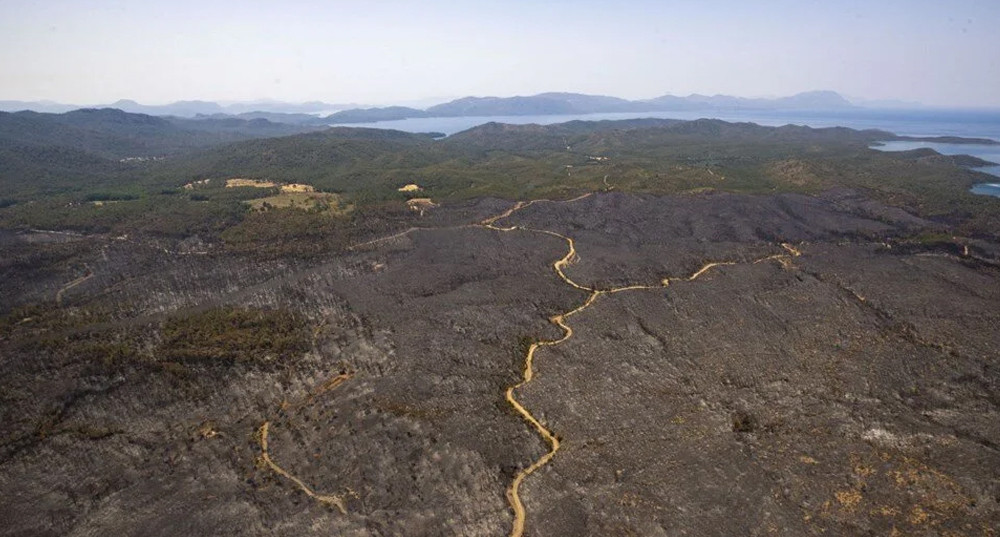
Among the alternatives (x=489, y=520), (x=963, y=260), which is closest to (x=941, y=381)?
(x=963, y=260)

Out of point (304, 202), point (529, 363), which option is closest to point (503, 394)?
point (529, 363)

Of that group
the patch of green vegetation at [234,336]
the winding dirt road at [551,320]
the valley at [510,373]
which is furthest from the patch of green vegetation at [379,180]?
the winding dirt road at [551,320]

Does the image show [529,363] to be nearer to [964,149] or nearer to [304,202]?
[304,202]

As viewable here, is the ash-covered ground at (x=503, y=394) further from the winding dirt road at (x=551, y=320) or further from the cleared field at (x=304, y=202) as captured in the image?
the cleared field at (x=304, y=202)

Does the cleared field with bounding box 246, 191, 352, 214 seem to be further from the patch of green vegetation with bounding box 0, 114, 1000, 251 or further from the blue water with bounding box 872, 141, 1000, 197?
the blue water with bounding box 872, 141, 1000, 197

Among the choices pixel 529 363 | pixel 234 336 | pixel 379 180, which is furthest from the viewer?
pixel 379 180

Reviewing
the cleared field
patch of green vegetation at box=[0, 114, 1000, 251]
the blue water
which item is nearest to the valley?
patch of green vegetation at box=[0, 114, 1000, 251]

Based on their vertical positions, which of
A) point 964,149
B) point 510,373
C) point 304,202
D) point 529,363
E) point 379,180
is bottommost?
point 510,373

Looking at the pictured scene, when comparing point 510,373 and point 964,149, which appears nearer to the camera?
point 510,373

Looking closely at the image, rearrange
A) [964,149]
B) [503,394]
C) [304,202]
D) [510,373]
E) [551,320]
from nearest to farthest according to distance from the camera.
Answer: [503,394]
[510,373]
[551,320]
[304,202]
[964,149]
